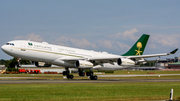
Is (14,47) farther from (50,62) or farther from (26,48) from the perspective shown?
(50,62)

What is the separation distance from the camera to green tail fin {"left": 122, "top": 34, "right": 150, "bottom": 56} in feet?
206

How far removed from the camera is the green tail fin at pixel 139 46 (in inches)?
2468

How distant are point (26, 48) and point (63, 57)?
28.0 ft

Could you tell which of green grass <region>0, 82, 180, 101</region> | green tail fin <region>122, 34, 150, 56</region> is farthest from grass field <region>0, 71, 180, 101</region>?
green tail fin <region>122, 34, 150, 56</region>

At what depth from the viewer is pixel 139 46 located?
6300cm

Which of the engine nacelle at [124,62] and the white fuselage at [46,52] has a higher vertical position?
the white fuselage at [46,52]

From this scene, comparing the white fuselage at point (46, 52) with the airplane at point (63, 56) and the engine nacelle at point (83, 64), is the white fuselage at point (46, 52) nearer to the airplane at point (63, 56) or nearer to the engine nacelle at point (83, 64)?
the airplane at point (63, 56)

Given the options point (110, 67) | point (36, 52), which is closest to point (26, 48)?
point (36, 52)

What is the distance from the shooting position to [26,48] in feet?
157

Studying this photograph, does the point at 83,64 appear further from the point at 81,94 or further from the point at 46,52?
the point at 81,94

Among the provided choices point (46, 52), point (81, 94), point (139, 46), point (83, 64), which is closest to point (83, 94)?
point (81, 94)

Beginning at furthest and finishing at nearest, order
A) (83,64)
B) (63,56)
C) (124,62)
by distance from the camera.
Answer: (63,56), (83,64), (124,62)

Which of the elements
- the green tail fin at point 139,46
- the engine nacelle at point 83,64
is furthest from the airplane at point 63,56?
the green tail fin at point 139,46

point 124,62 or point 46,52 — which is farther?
point 124,62
